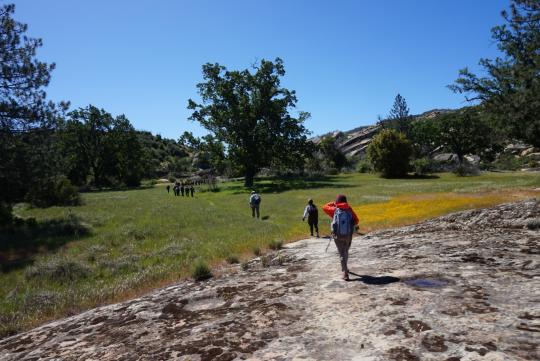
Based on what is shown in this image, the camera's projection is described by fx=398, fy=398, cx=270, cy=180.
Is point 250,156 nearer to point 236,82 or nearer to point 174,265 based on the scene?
point 236,82

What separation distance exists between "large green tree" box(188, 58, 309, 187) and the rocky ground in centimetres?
5329

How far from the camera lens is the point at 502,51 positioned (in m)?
33.8

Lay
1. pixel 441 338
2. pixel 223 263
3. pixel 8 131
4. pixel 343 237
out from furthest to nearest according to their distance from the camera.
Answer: pixel 8 131 < pixel 223 263 < pixel 343 237 < pixel 441 338

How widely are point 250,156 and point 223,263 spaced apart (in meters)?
50.3

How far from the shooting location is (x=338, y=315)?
307 inches

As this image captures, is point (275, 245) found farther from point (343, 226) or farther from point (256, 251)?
point (343, 226)

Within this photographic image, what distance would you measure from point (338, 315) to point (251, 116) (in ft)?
197

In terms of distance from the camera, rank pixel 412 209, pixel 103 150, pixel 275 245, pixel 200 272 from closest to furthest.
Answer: pixel 200 272
pixel 275 245
pixel 412 209
pixel 103 150

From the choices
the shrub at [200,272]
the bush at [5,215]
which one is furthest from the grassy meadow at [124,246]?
the bush at [5,215]

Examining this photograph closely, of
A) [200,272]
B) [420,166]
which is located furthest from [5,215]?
[420,166]

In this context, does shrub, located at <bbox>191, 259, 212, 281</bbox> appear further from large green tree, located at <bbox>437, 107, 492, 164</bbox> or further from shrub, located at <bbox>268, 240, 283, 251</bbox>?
large green tree, located at <bbox>437, 107, 492, 164</bbox>

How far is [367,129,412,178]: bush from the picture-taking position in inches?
2955

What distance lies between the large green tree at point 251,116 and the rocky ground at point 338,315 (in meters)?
53.3

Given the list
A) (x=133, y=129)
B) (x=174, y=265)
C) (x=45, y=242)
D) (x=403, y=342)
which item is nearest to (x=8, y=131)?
(x=45, y=242)
